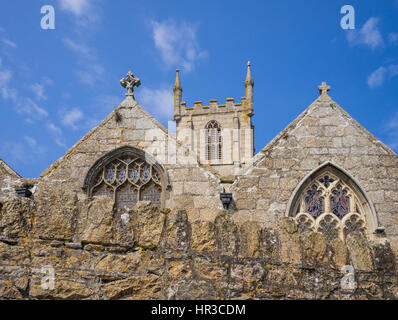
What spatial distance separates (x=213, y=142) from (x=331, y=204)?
3334 cm

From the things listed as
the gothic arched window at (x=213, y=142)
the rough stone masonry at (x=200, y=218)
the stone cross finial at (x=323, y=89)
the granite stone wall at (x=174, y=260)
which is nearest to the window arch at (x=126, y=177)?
the rough stone masonry at (x=200, y=218)

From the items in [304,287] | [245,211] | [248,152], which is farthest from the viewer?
[248,152]

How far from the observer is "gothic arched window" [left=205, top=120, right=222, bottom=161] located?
1720 inches

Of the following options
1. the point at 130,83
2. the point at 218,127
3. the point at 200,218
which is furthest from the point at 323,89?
the point at 218,127

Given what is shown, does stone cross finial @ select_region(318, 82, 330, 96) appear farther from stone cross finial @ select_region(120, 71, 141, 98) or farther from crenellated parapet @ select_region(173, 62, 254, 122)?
crenellated parapet @ select_region(173, 62, 254, 122)

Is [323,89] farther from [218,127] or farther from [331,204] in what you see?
[218,127]

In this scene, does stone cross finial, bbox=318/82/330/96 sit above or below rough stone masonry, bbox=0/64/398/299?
above

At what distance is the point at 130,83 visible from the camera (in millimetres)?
12820

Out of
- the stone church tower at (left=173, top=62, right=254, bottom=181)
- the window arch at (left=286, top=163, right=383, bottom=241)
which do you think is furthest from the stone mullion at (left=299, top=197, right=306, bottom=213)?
the stone church tower at (left=173, top=62, right=254, bottom=181)
